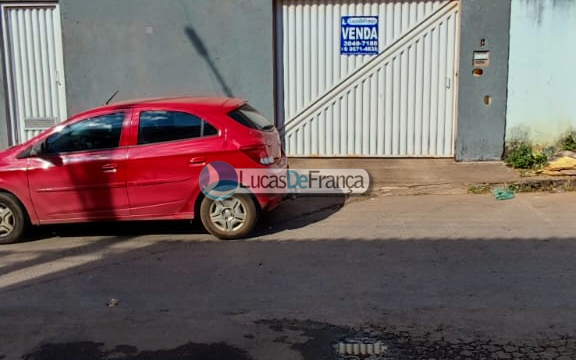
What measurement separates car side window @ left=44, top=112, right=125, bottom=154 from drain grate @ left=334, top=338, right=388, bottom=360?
407 cm

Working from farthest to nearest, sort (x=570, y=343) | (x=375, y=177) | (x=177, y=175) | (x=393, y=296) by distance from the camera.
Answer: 1. (x=375, y=177)
2. (x=177, y=175)
3. (x=393, y=296)
4. (x=570, y=343)

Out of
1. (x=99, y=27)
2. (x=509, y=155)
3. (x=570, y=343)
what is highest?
(x=99, y=27)

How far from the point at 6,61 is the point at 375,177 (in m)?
6.99

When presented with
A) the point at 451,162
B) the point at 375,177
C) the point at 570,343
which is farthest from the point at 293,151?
the point at 570,343

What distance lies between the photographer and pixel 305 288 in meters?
5.52

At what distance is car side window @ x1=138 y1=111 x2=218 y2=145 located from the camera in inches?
276

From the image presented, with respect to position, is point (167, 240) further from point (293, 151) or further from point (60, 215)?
point (293, 151)

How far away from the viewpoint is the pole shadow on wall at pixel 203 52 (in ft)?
34.4

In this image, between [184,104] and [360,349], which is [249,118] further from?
[360,349]

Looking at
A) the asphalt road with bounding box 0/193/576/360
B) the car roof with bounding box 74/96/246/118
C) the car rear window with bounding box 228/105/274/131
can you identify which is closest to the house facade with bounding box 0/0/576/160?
the asphalt road with bounding box 0/193/576/360

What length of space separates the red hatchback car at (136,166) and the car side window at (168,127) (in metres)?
0.01

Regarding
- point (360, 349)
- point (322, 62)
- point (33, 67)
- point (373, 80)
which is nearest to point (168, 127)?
point (360, 349)

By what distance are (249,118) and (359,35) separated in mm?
4095

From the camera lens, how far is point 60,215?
23.6 feet
